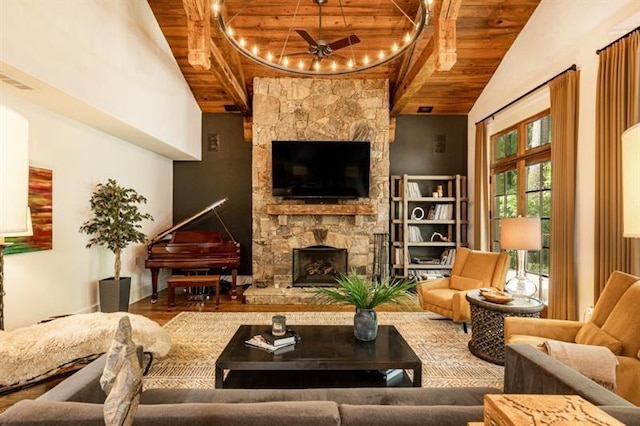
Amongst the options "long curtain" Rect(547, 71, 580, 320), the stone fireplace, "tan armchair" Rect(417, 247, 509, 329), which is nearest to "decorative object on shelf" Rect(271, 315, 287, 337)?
"tan armchair" Rect(417, 247, 509, 329)

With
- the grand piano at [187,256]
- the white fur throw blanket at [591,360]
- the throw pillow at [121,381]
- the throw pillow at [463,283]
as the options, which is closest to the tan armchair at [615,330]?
the white fur throw blanket at [591,360]

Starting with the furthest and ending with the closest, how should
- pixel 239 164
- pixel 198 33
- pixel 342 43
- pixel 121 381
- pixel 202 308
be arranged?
1. pixel 239 164
2. pixel 202 308
3. pixel 198 33
4. pixel 342 43
5. pixel 121 381

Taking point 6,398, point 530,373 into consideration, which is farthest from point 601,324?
point 6,398

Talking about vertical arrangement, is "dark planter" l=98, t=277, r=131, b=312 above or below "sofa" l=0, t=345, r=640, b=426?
below

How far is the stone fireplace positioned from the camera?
6.02m

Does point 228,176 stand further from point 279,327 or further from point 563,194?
point 563,194

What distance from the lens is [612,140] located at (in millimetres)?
3119

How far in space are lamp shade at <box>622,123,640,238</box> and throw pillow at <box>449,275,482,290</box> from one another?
335cm

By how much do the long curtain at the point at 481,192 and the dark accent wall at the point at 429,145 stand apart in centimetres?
71

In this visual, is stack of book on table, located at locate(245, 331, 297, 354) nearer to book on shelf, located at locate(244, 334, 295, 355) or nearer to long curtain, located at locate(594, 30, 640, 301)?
book on shelf, located at locate(244, 334, 295, 355)

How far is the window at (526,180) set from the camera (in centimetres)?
438

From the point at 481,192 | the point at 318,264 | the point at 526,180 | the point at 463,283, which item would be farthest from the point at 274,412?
the point at 481,192

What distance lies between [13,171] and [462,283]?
4424mm

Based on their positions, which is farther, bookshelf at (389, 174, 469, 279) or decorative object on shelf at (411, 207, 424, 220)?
decorative object on shelf at (411, 207, 424, 220)
